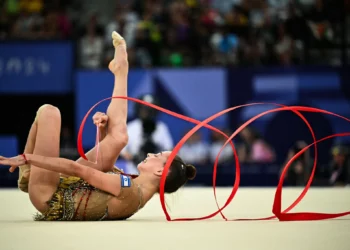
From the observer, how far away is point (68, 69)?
9.11 m

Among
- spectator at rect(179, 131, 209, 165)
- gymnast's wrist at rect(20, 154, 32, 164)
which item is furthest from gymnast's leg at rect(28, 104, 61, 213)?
spectator at rect(179, 131, 209, 165)

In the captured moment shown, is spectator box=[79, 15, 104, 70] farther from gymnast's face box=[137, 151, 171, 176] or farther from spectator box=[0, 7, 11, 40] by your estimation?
gymnast's face box=[137, 151, 171, 176]

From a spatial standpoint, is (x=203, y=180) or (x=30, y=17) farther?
(x=30, y=17)

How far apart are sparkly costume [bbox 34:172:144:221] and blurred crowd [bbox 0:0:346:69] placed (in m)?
5.54

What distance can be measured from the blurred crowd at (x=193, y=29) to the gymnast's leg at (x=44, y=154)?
539 cm

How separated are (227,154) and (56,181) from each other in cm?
515

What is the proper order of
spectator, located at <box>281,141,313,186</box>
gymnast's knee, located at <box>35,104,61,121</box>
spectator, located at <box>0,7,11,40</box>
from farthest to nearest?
spectator, located at <box>0,7,11,40</box> → spectator, located at <box>281,141,313,186</box> → gymnast's knee, located at <box>35,104,61,121</box>

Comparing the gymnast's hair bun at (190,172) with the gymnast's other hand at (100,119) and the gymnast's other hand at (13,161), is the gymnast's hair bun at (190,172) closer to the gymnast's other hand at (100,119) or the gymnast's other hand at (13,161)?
the gymnast's other hand at (100,119)

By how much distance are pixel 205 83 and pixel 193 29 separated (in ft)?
4.17

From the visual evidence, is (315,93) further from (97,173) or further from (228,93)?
(97,173)

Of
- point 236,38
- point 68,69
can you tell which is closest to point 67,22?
point 68,69

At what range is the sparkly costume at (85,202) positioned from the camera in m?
3.84

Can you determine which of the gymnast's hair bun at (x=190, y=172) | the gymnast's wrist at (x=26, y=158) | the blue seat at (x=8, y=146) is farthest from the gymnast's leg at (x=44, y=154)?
the blue seat at (x=8, y=146)

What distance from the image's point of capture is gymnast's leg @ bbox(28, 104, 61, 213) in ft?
12.6
